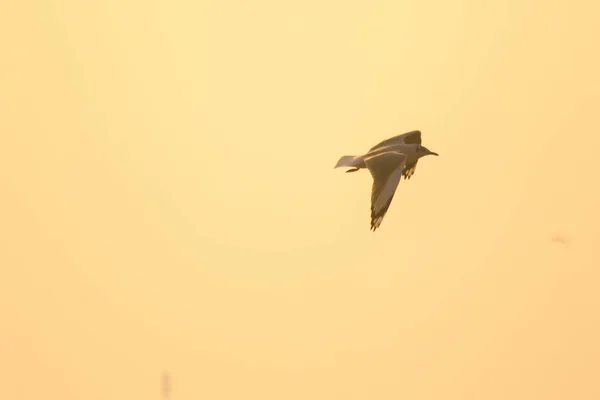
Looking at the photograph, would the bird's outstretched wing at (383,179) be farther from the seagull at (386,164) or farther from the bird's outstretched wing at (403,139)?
the bird's outstretched wing at (403,139)

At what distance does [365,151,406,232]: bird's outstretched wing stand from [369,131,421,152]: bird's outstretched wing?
288 millimetres

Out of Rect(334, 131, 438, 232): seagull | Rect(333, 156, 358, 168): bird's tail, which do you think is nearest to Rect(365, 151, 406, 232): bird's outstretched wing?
Rect(334, 131, 438, 232): seagull

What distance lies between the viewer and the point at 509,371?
8.60 metres

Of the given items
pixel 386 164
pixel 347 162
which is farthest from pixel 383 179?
pixel 347 162

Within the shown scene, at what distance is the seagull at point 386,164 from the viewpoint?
12.5 feet

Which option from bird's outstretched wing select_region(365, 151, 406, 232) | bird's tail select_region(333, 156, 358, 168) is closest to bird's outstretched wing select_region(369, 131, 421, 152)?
bird's tail select_region(333, 156, 358, 168)

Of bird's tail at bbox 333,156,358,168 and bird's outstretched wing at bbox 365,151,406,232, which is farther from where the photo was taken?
bird's tail at bbox 333,156,358,168

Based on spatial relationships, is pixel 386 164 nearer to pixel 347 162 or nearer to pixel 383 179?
pixel 383 179

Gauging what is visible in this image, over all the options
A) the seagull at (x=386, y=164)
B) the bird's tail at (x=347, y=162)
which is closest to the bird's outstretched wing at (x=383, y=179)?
the seagull at (x=386, y=164)

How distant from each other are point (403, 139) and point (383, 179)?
719 mm

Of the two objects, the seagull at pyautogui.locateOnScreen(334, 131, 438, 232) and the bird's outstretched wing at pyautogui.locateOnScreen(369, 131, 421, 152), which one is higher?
the bird's outstretched wing at pyautogui.locateOnScreen(369, 131, 421, 152)

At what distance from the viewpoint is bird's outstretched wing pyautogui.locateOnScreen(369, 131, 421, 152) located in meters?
4.48

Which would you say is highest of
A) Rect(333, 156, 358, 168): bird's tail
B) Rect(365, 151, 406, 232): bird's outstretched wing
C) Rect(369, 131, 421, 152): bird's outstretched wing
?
Rect(369, 131, 421, 152): bird's outstretched wing

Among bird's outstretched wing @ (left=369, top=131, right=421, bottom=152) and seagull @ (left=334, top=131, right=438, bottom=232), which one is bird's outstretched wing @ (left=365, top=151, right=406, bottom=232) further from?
bird's outstretched wing @ (left=369, top=131, right=421, bottom=152)
